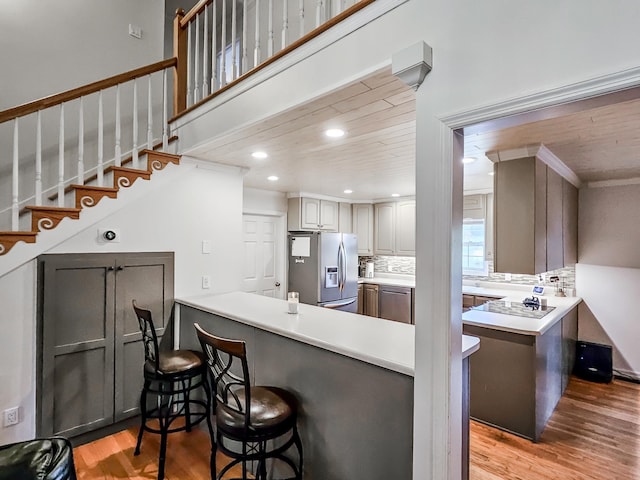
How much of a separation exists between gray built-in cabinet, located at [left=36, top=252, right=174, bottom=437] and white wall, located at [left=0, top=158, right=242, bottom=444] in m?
0.07

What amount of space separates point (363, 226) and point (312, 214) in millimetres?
1159

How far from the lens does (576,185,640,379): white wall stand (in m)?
3.89

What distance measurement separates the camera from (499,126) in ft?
4.30

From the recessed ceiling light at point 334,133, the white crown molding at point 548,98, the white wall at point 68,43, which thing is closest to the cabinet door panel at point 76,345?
the white wall at point 68,43

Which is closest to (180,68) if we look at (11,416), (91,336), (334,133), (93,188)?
(93,188)

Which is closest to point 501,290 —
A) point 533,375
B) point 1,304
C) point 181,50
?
point 533,375

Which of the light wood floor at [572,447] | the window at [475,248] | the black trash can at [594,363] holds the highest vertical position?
the window at [475,248]

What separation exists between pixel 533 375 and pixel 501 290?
233 centimetres

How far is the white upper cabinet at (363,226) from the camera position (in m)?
6.11

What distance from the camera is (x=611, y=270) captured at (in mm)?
3996

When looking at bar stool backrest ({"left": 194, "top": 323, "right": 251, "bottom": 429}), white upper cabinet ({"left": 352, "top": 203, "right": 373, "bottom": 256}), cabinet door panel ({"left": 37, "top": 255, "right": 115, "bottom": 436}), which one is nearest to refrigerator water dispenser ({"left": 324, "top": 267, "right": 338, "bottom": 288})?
white upper cabinet ({"left": 352, "top": 203, "right": 373, "bottom": 256})

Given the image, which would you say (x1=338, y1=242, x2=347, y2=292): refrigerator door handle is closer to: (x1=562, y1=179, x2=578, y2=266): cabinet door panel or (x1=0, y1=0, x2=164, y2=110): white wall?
(x1=562, y1=179, x2=578, y2=266): cabinet door panel

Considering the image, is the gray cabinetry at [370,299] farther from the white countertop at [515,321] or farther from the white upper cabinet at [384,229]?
the white countertop at [515,321]

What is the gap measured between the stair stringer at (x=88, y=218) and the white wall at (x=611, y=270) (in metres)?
4.57
